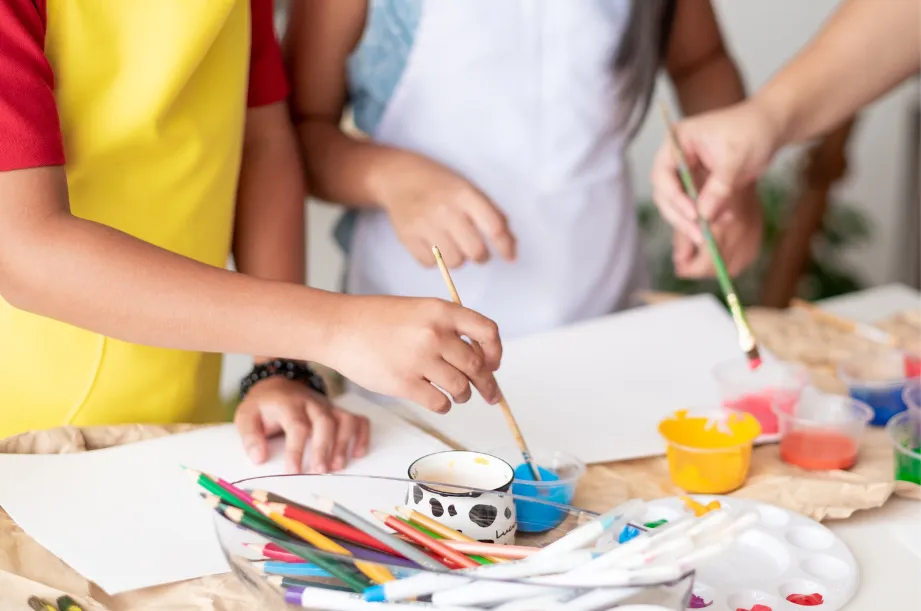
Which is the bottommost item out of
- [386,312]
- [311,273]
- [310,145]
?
[311,273]

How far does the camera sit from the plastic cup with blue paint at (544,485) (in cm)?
71

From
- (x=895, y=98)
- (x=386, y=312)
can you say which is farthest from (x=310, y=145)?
(x=895, y=98)

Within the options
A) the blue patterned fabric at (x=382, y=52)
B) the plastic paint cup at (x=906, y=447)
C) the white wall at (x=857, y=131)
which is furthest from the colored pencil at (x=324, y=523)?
the white wall at (x=857, y=131)

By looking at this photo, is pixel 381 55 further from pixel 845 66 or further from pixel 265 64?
pixel 845 66

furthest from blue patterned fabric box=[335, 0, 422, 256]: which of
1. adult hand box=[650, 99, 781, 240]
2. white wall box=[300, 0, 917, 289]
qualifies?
white wall box=[300, 0, 917, 289]

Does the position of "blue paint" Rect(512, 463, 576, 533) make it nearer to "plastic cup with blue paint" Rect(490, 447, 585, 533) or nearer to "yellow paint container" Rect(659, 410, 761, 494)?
"plastic cup with blue paint" Rect(490, 447, 585, 533)

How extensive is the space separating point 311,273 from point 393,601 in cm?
217

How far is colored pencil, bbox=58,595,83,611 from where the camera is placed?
0.64 meters

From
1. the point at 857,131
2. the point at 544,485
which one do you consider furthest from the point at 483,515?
the point at 857,131

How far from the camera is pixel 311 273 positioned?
270cm

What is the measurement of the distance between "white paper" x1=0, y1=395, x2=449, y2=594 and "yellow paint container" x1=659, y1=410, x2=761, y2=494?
8.3 inches

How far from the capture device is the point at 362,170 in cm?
116

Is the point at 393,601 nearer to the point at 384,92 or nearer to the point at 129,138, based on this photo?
the point at 129,138

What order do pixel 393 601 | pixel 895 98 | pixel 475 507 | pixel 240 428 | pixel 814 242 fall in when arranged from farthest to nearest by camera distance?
pixel 895 98 < pixel 814 242 < pixel 240 428 < pixel 475 507 < pixel 393 601
